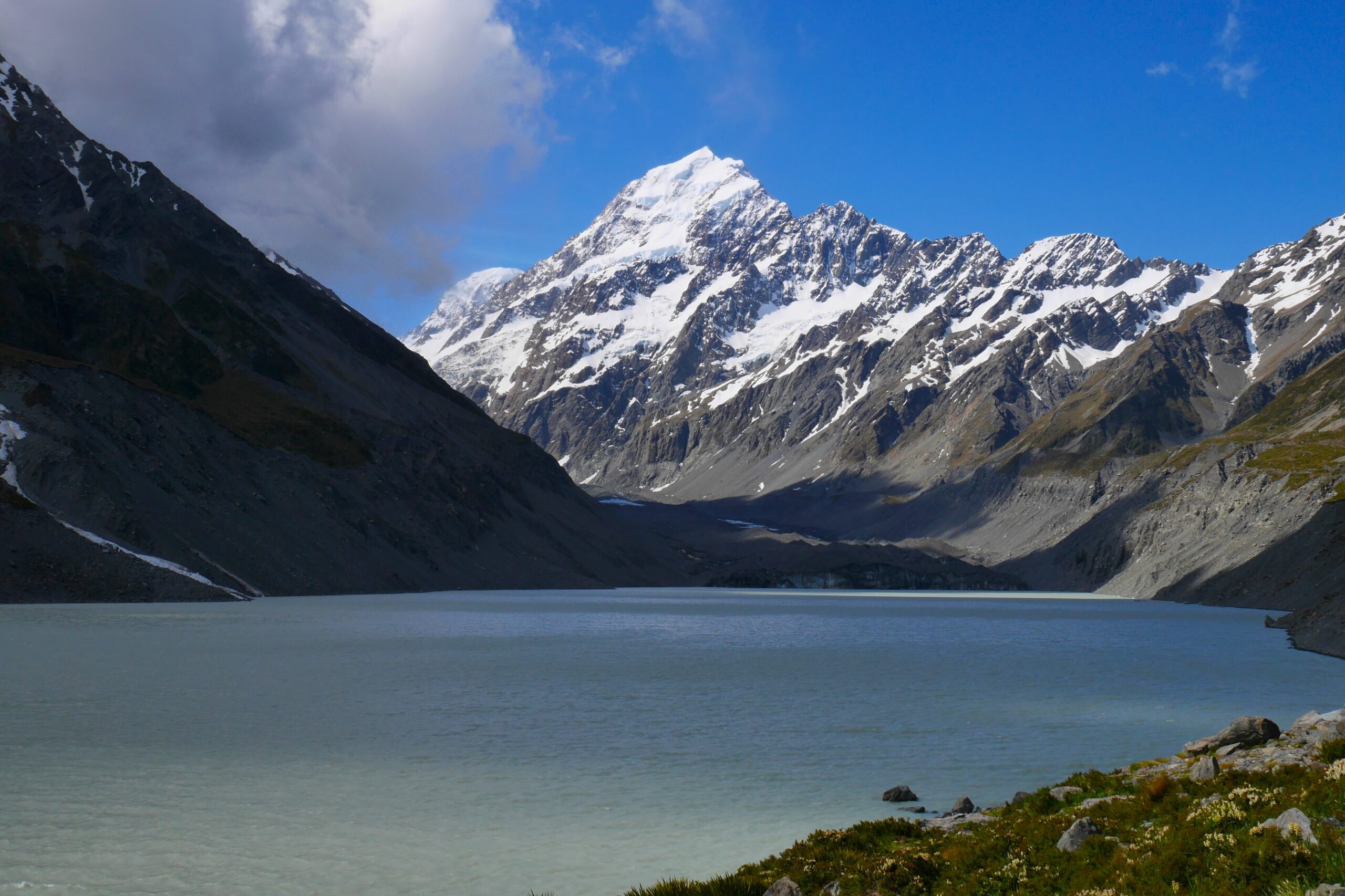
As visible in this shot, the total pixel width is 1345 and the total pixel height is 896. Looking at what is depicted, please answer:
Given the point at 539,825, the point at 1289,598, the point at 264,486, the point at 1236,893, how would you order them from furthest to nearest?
the point at 264,486 → the point at 1289,598 → the point at 539,825 → the point at 1236,893

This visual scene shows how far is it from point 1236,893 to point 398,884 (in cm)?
1408

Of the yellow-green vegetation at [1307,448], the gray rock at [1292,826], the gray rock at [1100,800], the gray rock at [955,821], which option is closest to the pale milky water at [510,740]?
the gray rock at [955,821]

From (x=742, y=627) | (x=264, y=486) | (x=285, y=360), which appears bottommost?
(x=742, y=627)

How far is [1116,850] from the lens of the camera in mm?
18016

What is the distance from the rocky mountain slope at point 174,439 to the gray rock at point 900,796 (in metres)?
88.0

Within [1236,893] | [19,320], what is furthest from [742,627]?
[19,320]

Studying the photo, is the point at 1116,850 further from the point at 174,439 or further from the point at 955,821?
the point at 174,439

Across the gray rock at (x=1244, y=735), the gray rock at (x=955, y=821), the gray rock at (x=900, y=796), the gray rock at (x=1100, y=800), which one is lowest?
the gray rock at (x=955, y=821)

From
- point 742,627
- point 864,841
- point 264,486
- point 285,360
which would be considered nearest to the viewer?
point 864,841

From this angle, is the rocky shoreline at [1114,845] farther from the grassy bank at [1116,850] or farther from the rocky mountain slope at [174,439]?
the rocky mountain slope at [174,439]

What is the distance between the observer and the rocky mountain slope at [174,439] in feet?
345

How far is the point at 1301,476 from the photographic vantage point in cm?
14362

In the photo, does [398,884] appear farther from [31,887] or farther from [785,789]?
[785,789]

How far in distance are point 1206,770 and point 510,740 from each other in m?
21.3
